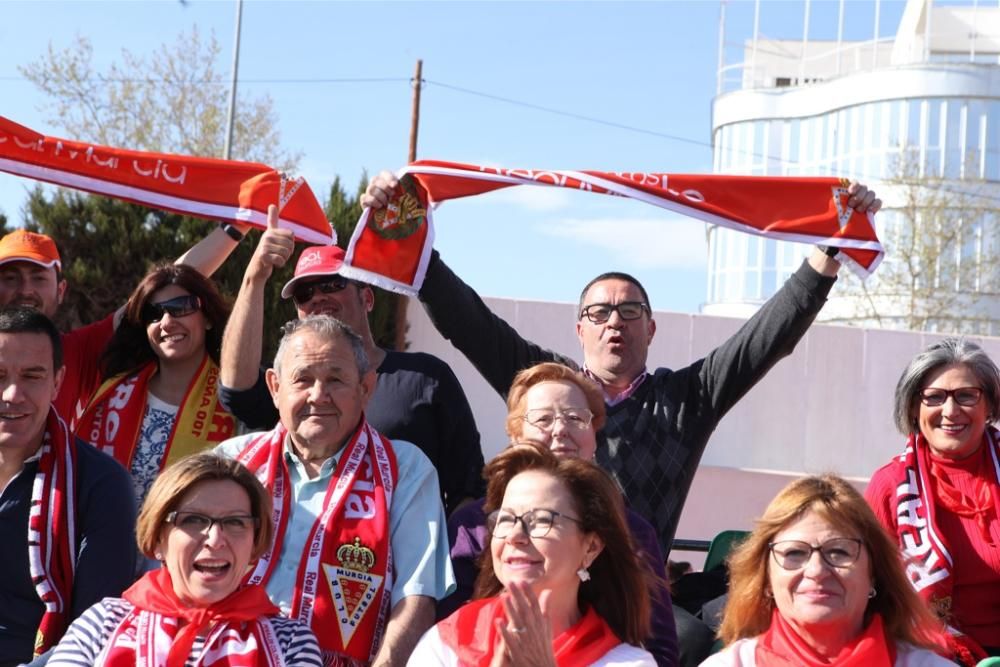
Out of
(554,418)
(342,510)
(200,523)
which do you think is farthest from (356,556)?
(554,418)

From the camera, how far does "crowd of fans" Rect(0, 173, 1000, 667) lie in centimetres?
359

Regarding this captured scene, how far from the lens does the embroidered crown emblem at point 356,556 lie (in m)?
4.16

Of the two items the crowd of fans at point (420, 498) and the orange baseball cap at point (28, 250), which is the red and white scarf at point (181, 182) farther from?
the orange baseball cap at point (28, 250)

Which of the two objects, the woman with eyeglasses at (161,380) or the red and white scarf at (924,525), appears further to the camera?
the woman with eyeglasses at (161,380)

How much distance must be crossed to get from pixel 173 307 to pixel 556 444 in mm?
1891

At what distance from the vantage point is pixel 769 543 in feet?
12.0

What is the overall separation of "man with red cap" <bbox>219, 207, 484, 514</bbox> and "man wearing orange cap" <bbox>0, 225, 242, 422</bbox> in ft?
2.65

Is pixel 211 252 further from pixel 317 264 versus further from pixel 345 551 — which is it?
pixel 345 551

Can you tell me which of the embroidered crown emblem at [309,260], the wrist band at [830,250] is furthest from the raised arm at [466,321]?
the wrist band at [830,250]

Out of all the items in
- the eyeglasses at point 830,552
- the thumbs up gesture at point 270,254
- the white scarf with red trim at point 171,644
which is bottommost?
the white scarf with red trim at point 171,644

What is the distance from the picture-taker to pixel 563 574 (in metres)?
3.57

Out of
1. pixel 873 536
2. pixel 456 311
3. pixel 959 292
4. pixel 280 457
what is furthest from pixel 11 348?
pixel 959 292

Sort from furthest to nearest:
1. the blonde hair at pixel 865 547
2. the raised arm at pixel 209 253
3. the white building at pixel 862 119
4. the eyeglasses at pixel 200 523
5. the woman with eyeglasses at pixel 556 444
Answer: the white building at pixel 862 119, the raised arm at pixel 209 253, the woman with eyeglasses at pixel 556 444, the eyeglasses at pixel 200 523, the blonde hair at pixel 865 547

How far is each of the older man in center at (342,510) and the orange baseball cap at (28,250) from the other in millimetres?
1611
